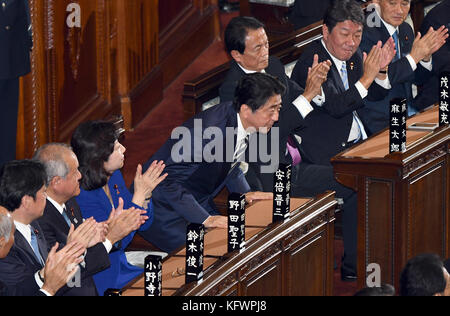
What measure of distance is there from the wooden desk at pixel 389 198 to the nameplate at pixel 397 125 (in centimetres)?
4

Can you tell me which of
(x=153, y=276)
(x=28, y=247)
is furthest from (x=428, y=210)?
(x=28, y=247)

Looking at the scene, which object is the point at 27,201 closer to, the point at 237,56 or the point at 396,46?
the point at 237,56

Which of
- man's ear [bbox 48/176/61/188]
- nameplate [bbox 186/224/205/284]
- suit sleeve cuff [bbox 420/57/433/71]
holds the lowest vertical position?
nameplate [bbox 186/224/205/284]

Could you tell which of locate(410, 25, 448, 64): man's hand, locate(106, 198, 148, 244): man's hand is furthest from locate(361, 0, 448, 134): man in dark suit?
locate(106, 198, 148, 244): man's hand

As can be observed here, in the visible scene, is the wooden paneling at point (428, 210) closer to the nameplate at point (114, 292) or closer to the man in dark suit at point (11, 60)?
the nameplate at point (114, 292)

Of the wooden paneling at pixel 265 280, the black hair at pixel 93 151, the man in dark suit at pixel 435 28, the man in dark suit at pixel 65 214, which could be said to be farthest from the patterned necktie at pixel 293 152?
the man in dark suit at pixel 65 214

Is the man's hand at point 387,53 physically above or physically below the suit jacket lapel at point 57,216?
A: above

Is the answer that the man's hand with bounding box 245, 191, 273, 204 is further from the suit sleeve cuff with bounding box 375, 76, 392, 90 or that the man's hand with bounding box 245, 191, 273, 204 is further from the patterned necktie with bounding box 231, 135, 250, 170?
the suit sleeve cuff with bounding box 375, 76, 392, 90

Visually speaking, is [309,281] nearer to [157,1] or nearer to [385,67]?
[385,67]

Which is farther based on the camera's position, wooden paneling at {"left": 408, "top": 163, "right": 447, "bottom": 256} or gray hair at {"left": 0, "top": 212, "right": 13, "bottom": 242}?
wooden paneling at {"left": 408, "top": 163, "right": 447, "bottom": 256}

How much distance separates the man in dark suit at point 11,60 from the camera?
20.1 ft

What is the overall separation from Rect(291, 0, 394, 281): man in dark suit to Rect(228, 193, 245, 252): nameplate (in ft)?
4.64

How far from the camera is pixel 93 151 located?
5.07 m

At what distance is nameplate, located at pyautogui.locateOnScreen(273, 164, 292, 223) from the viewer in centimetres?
505
